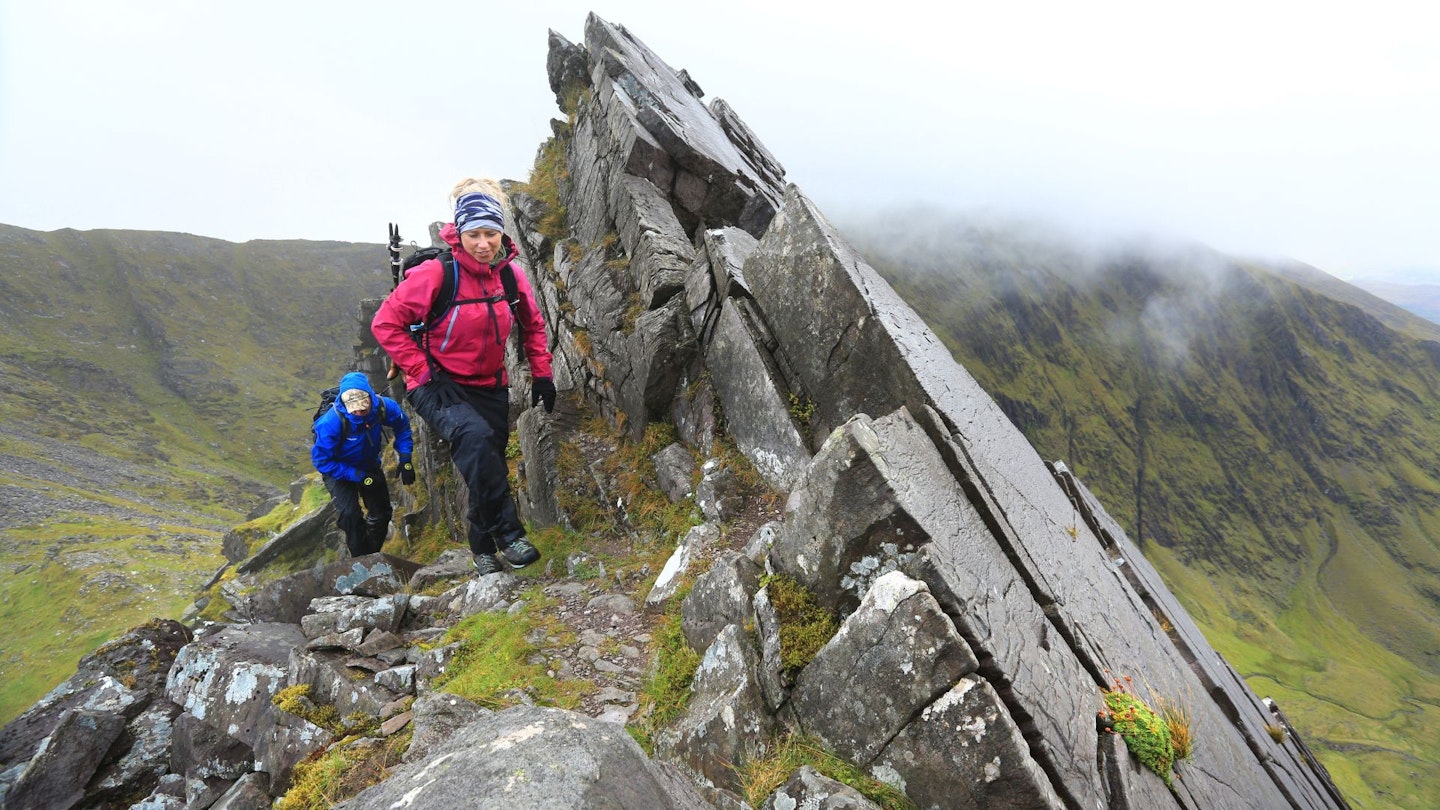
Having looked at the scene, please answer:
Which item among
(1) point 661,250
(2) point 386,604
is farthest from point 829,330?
(2) point 386,604

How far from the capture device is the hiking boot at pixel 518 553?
1201 centimetres

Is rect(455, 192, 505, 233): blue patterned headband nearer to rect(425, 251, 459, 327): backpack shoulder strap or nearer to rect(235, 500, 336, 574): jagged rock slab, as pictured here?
rect(425, 251, 459, 327): backpack shoulder strap

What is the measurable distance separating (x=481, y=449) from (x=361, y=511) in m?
6.23

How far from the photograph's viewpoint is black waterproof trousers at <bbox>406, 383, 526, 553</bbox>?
11.3 meters

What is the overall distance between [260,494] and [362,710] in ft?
499

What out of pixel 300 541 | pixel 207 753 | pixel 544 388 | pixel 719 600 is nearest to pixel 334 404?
pixel 544 388

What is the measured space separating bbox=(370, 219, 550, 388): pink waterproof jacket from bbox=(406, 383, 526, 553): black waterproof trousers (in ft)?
1.13

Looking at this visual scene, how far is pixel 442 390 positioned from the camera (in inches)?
454

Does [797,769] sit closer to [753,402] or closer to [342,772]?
[342,772]

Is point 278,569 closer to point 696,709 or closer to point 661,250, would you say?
point 661,250

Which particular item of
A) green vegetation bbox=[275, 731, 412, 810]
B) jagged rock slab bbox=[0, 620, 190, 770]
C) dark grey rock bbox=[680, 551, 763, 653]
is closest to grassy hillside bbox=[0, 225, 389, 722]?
jagged rock slab bbox=[0, 620, 190, 770]

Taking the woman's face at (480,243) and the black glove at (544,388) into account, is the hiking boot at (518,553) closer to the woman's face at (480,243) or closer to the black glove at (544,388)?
the black glove at (544,388)

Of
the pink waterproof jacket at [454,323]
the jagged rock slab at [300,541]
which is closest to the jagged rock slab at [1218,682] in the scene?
the pink waterproof jacket at [454,323]

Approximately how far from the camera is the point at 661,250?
16.9m
